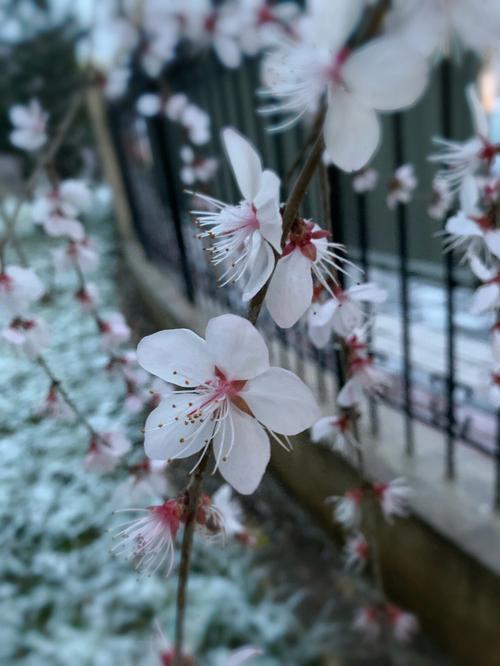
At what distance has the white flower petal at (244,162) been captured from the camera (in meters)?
0.37

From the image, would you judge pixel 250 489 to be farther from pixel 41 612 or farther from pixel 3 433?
pixel 41 612

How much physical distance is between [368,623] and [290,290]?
106 centimetres

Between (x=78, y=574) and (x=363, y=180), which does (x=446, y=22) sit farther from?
(x=78, y=574)

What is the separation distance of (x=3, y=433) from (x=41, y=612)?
21.1 inches

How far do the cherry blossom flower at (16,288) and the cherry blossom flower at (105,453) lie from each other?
212 mm

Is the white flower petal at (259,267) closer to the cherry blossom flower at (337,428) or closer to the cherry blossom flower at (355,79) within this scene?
the cherry blossom flower at (355,79)

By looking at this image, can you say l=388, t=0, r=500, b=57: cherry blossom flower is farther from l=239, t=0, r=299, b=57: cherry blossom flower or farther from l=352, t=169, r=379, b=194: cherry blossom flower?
l=239, t=0, r=299, b=57: cherry blossom flower

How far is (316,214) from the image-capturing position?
1.78ft

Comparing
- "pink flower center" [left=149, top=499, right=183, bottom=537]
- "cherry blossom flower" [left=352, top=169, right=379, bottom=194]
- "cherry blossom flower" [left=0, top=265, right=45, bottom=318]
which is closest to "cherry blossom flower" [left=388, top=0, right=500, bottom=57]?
"pink flower center" [left=149, top=499, right=183, bottom=537]

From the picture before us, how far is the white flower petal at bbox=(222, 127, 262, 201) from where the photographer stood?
37cm

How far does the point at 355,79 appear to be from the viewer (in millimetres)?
346

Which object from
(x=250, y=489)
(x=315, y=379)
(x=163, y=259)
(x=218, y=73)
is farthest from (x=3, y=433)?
(x=163, y=259)

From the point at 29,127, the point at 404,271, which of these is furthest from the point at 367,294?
Answer: the point at 29,127

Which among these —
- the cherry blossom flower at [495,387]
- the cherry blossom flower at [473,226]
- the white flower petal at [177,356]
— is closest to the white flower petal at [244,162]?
the white flower petal at [177,356]
